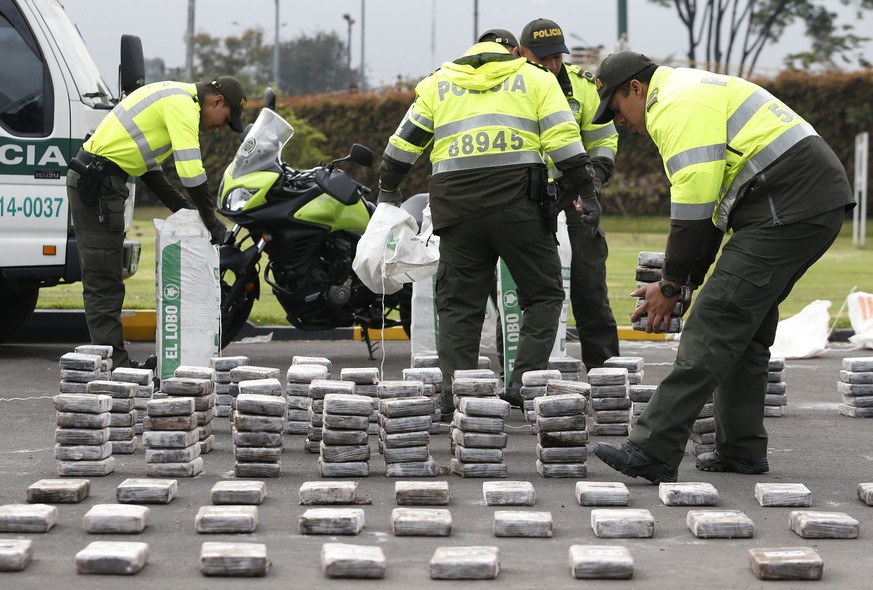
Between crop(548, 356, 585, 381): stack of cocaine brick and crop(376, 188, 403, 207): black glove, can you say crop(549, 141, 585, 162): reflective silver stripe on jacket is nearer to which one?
crop(376, 188, 403, 207): black glove

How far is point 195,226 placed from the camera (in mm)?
8352

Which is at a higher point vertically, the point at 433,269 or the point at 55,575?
the point at 433,269

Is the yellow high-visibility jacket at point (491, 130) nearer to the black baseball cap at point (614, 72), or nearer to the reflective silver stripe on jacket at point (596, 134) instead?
the black baseball cap at point (614, 72)

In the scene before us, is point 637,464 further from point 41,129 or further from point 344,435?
point 41,129

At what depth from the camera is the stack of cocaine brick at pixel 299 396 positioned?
274 inches

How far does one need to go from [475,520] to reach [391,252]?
2808mm

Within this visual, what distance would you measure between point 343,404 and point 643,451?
4.48ft

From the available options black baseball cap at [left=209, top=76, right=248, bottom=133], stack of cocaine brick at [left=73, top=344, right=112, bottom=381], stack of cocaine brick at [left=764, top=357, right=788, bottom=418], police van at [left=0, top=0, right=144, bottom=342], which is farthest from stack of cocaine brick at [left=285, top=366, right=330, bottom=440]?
police van at [left=0, top=0, right=144, bottom=342]

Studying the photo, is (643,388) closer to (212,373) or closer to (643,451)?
(643,451)

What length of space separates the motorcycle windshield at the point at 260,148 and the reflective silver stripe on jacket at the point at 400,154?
2211 millimetres

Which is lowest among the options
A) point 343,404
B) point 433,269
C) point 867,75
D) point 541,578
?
point 541,578

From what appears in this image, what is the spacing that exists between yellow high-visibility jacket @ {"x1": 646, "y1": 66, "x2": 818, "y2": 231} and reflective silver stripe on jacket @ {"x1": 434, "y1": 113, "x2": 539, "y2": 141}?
1.35 m

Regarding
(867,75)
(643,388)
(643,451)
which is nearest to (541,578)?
(643,451)

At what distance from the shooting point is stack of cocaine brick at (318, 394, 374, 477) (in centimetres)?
584
